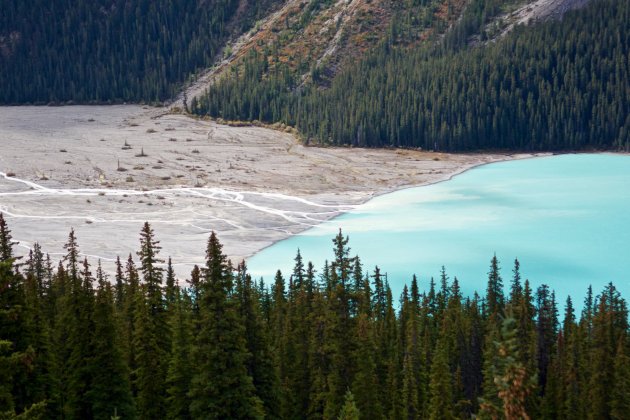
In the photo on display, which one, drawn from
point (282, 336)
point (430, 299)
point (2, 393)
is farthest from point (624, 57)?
point (2, 393)

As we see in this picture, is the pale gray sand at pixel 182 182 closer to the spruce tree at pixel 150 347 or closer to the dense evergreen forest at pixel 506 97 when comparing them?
the dense evergreen forest at pixel 506 97

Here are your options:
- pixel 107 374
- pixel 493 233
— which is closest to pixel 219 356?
pixel 107 374

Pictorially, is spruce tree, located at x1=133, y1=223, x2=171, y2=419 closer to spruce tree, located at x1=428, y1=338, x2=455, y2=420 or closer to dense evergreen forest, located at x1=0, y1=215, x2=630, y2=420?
dense evergreen forest, located at x1=0, y1=215, x2=630, y2=420

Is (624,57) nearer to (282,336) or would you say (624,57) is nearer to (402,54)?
(402,54)

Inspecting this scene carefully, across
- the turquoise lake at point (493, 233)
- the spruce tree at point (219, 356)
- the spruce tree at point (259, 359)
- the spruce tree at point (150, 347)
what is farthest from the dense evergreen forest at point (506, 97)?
the spruce tree at point (219, 356)

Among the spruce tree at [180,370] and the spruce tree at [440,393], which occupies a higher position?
the spruce tree at [180,370]

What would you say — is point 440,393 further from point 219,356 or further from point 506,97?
point 506,97
